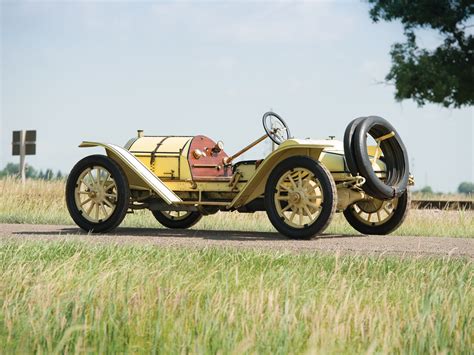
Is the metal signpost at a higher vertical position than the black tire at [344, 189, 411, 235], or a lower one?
higher

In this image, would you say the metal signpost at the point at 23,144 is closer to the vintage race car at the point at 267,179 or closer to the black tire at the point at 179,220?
the black tire at the point at 179,220

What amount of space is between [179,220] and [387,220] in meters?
3.11

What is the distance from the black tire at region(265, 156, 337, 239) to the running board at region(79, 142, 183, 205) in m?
1.45

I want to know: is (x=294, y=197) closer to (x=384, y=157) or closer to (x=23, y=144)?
(x=384, y=157)

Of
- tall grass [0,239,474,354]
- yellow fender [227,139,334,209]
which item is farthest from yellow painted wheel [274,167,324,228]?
tall grass [0,239,474,354]

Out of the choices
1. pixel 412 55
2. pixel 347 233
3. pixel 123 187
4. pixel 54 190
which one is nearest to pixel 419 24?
pixel 412 55

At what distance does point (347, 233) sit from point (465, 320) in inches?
257

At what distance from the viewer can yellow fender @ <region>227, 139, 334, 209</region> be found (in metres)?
9.26

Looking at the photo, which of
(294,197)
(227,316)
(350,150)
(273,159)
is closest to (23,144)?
(273,159)

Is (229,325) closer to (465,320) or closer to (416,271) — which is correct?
(465,320)

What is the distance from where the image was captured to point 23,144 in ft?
73.6

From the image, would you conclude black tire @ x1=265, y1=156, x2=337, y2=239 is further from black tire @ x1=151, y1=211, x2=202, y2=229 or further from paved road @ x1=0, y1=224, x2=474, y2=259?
black tire @ x1=151, y1=211, x2=202, y2=229

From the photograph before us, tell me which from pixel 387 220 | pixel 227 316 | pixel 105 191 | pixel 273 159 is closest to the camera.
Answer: pixel 227 316

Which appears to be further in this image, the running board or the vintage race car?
the running board
